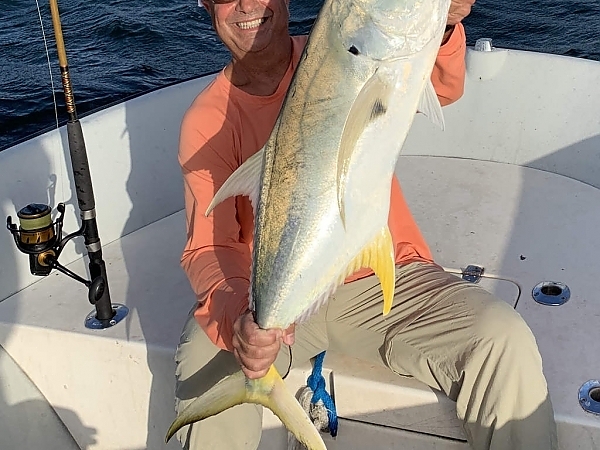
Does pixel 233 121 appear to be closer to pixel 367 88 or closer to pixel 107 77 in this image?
pixel 367 88

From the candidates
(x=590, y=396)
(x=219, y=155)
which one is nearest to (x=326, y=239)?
(x=219, y=155)

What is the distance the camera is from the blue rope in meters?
2.23

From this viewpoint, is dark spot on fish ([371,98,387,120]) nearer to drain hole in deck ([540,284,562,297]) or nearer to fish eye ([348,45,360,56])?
fish eye ([348,45,360,56])

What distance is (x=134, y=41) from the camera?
8961mm

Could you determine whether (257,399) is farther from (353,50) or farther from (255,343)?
(353,50)

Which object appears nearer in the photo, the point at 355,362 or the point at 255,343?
the point at 255,343

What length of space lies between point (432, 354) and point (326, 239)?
596 mm

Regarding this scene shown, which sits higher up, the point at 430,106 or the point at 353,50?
the point at 353,50

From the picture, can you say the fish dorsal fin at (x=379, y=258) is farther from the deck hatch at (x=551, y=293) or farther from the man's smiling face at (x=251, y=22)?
the deck hatch at (x=551, y=293)

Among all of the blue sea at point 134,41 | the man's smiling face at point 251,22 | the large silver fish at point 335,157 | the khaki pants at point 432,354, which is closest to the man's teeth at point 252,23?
the man's smiling face at point 251,22

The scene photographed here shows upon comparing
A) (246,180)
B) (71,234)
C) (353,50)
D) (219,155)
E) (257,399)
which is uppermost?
(353,50)

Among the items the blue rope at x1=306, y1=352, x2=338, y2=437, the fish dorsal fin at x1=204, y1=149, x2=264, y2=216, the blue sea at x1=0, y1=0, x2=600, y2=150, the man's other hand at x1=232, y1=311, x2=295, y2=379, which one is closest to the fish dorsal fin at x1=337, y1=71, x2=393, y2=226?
the fish dorsal fin at x1=204, y1=149, x2=264, y2=216

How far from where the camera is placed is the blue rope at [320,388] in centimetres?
223

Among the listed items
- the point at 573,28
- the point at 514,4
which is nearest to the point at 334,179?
the point at 573,28
